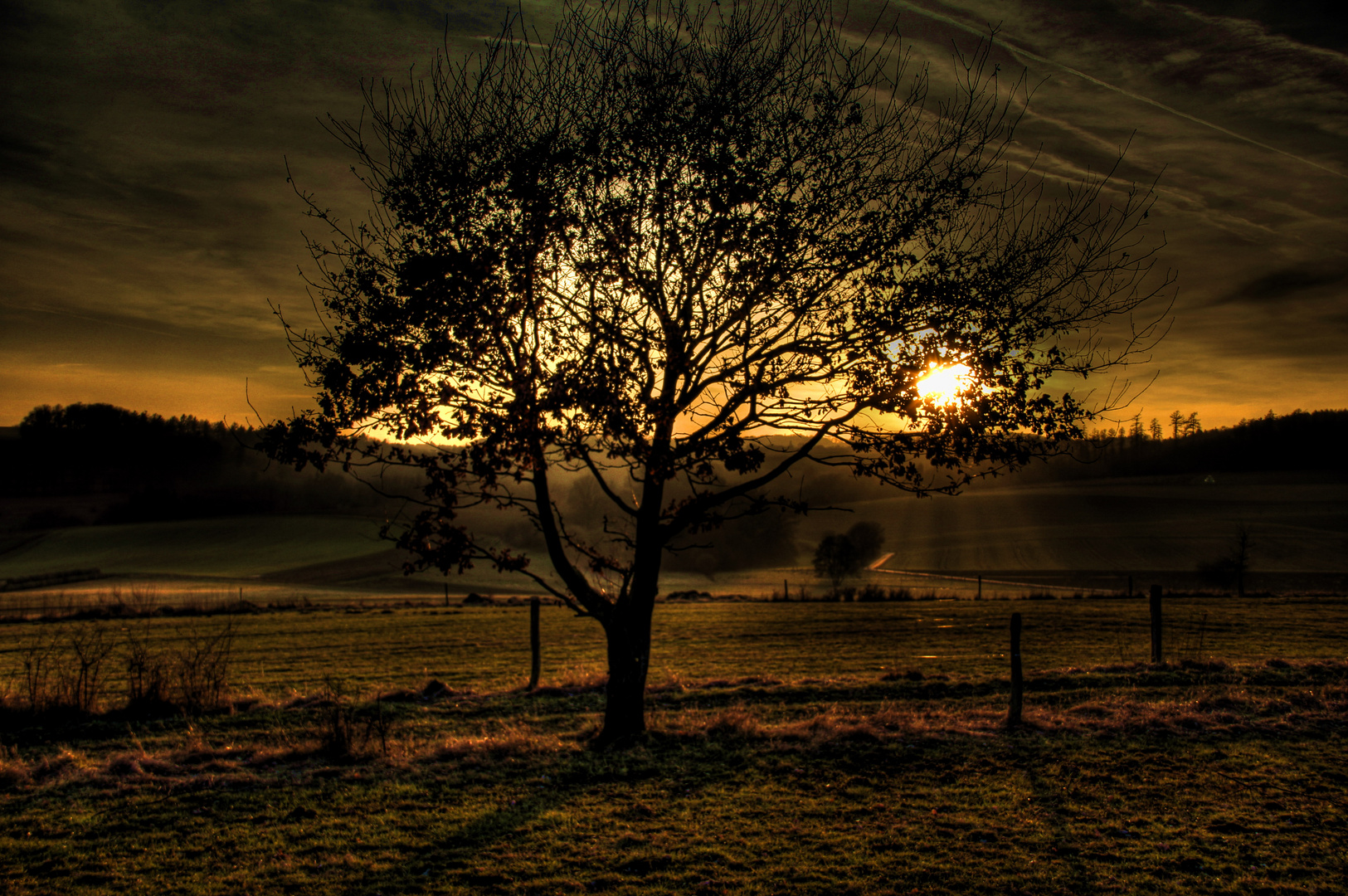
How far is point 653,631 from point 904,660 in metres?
11.6

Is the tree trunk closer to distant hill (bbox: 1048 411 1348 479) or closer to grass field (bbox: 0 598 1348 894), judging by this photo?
grass field (bbox: 0 598 1348 894)

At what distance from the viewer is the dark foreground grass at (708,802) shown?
608 centimetres

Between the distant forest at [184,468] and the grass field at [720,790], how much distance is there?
8596 centimetres

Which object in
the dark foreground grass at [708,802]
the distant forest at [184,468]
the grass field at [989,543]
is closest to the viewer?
the dark foreground grass at [708,802]

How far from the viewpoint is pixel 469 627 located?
110 feet

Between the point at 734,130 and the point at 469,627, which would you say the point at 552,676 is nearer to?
the point at 734,130

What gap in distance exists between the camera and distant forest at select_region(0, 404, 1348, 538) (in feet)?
346

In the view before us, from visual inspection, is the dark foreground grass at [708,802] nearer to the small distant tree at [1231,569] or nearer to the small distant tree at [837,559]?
the small distant tree at [1231,569]

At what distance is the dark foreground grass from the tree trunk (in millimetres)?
488

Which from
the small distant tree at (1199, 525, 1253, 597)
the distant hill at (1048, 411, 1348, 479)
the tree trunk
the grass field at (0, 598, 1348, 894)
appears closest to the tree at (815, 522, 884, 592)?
the small distant tree at (1199, 525, 1253, 597)

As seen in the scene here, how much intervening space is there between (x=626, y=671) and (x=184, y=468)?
130587mm

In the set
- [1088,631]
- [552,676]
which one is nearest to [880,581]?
[1088,631]

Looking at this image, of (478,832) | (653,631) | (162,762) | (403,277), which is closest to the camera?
(478,832)

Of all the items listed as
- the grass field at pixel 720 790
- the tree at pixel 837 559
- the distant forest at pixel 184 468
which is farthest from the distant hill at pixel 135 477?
the grass field at pixel 720 790
